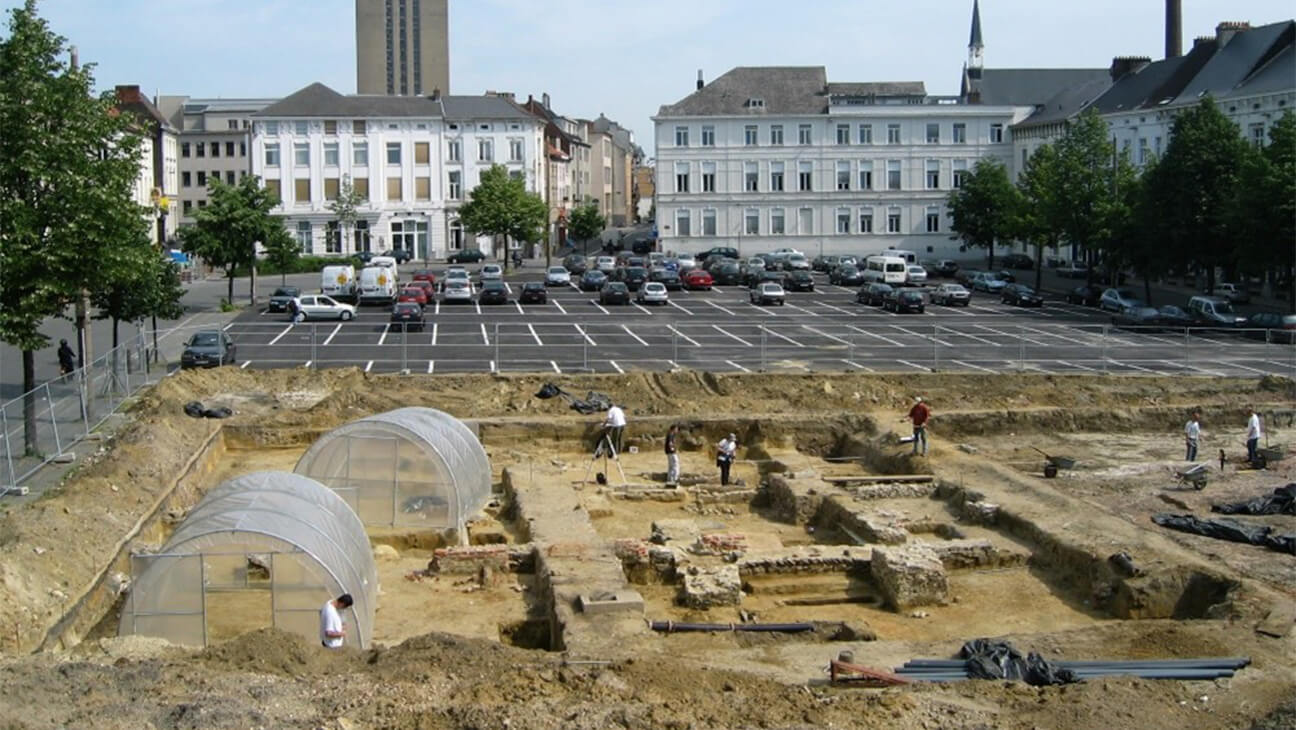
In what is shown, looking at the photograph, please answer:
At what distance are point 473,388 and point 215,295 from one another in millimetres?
36600

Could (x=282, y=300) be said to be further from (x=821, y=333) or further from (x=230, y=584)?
(x=230, y=584)

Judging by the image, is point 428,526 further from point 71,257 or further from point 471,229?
point 471,229

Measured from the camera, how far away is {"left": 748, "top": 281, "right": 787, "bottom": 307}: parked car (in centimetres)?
6525

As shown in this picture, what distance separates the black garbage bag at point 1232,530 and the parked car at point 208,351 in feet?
93.8

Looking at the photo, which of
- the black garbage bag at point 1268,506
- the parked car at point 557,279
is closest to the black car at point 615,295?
the parked car at point 557,279

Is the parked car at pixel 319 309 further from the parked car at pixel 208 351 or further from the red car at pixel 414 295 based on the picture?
the parked car at pixel 208 351

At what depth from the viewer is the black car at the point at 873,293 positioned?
211ft

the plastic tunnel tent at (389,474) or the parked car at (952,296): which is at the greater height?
the parked car at (952,296)

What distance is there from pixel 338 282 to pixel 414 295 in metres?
4.78

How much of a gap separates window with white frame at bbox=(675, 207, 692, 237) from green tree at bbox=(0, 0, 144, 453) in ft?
216

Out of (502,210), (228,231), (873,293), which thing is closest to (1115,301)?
(873,293)

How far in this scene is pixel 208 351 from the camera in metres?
43.0

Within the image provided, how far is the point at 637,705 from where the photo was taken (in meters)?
14.7

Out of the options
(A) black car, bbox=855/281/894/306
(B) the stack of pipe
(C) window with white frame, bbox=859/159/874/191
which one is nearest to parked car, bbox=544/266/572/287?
(A) black car, bbox=855/281/894/306
